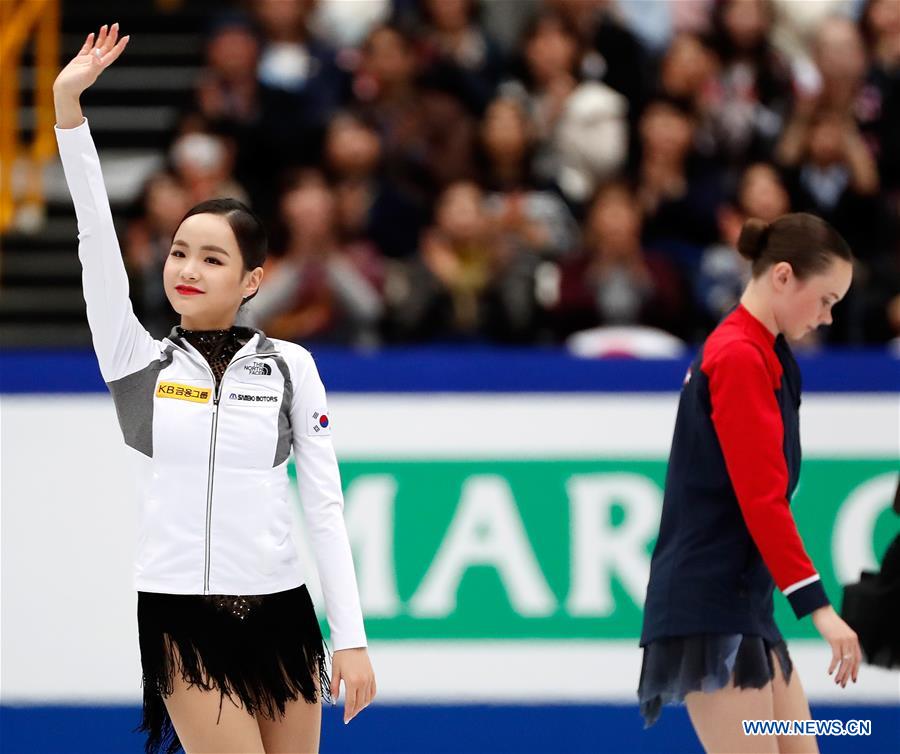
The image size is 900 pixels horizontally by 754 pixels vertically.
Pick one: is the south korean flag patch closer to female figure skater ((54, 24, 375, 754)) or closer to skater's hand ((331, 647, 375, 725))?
female figure skater ((54, 24, 375, 754))

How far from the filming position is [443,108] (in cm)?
812

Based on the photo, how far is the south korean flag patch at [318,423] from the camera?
3.14 meters

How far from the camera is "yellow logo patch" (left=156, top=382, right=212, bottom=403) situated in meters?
3.05

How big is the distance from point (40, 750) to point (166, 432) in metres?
2.57

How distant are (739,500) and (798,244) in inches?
24.4

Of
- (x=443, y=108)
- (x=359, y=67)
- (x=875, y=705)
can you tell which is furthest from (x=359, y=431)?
(x=359, y=67)

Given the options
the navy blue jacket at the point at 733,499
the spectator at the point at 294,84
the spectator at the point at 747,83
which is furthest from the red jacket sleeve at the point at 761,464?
the spectator at the point at 294,84

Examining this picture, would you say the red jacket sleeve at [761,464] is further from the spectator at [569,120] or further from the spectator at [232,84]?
the spectator at [232,84]

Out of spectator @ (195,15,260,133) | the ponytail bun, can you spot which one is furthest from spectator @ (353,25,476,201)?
the ponytail bun

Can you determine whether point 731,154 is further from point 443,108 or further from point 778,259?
point 778,259

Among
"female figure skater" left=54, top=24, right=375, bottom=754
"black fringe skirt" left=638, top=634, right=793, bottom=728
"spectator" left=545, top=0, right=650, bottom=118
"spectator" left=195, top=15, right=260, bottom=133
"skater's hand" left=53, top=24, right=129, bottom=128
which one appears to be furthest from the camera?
"spectator" left=545, top=0, right=650, bottom=118

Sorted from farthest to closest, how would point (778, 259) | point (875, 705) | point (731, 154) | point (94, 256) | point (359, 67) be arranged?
1. point (359, 67)
2. point (731, 154)
3. point (875, 705)
4. point (778, 259)
5. point (94, 256)

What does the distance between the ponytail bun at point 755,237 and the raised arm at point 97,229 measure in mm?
1410

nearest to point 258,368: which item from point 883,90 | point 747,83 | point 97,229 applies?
point 97,229
